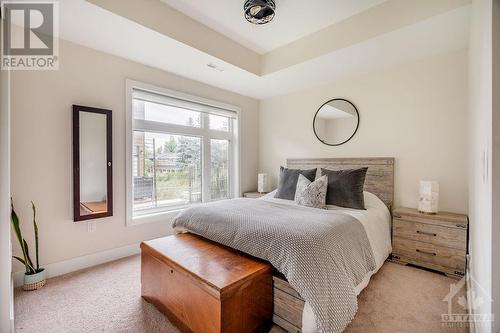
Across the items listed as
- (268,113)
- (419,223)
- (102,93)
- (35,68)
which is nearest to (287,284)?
(419,223)

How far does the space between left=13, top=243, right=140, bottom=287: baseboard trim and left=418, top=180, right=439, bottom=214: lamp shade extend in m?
3.37

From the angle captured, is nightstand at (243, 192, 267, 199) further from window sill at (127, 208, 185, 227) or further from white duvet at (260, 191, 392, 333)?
window sill at (127, 208, 185, 227)

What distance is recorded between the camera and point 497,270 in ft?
2.73

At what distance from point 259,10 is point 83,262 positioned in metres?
3.06

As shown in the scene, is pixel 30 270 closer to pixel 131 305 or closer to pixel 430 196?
pixel 131 305

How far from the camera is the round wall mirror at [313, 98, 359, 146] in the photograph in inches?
127

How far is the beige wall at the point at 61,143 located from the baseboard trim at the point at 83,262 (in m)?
0.05

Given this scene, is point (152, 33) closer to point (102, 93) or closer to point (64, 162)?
point (102, 93)

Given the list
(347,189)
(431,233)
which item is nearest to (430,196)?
(431,233)

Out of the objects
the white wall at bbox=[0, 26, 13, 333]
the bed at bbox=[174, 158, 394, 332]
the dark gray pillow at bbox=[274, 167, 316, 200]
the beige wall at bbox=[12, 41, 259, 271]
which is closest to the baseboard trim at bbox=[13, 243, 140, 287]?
the beige wall at bbox=[12, 41, 259, 271]

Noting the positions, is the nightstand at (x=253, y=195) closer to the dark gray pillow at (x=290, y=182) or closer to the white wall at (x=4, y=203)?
the dark gray pillow at (x=290, y=182)

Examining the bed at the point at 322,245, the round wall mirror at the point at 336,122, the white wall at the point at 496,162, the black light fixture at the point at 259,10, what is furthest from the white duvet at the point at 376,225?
the black light fixture at the point at 259,10

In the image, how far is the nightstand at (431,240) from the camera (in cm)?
219

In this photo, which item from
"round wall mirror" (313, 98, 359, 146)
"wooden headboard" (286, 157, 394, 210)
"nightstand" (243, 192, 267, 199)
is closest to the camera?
"wooden headboard" (286, 157, 394, 210)
